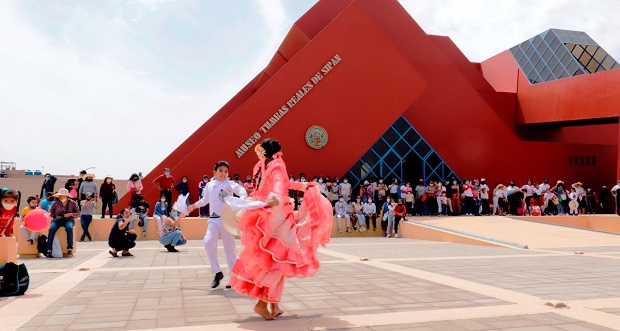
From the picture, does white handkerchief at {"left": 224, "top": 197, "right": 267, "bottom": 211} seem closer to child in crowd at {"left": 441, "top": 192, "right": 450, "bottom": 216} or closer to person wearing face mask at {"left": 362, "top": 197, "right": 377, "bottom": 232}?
person wearing face mask at {"left": 362, "top": 197, "right": 377, "bottom": 232}

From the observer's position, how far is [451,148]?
20.9 meters

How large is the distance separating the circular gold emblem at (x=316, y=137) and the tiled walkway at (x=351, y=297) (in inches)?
375

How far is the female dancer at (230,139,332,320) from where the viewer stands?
14.3ft

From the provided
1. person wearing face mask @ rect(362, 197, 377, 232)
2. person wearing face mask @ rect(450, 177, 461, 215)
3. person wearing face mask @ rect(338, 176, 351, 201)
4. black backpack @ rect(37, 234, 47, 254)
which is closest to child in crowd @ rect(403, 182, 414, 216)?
person wearing face mask @ rect(362, 197, 377, 232)

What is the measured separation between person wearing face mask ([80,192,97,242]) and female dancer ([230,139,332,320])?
32.5 ft

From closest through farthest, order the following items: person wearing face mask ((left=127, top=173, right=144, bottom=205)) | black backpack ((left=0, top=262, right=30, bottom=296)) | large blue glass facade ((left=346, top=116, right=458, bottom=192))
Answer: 1. black backpack ((left=0, top=262, right=30, bottom=296))
2. person wearing face mask ((left=127, top=173, right=144, bottom=205))
3. large blue glass facade ((left=346, top=116, right=458, bottom=192))

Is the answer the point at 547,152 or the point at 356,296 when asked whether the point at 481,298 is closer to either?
the point at 356,296

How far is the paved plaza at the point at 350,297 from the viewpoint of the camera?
165 inches

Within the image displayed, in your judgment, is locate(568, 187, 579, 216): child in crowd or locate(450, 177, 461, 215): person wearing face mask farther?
locate(568, 187, 579, 216): child in crowd

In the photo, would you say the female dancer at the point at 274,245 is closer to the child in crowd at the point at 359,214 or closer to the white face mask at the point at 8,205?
the white face mask at the point at 8,205

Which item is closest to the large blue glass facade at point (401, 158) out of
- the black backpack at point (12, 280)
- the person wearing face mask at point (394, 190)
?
the person wearing face mask at point (394, 190)

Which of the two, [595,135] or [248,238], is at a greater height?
[595,135]

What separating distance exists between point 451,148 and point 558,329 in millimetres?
17596

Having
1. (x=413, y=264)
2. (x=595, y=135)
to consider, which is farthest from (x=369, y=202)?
(x=595, y=135)
